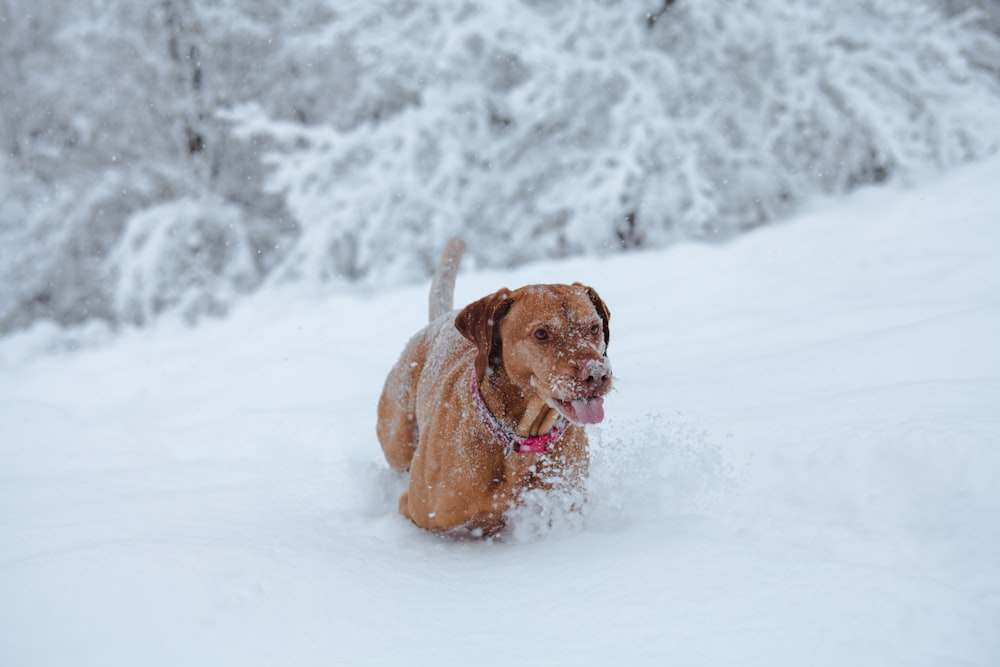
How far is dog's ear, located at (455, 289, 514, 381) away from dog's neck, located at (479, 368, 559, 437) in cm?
6

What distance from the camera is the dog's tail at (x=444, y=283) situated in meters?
3.56

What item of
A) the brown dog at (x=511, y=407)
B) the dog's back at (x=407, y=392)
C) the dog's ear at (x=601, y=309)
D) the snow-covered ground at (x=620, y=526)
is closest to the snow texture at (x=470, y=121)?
the snow-covered ground at (x=620, y=526)

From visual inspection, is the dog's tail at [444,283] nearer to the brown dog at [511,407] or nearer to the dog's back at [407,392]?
the dog's back at [407,392]

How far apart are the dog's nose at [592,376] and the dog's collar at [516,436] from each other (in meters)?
0.27

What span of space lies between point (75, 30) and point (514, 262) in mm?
7755

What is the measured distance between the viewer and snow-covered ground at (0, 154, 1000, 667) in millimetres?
1497

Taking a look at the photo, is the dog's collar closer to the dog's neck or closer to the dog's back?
the dog's neck

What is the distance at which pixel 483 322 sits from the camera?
226cm

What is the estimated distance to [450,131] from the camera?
9.81 m

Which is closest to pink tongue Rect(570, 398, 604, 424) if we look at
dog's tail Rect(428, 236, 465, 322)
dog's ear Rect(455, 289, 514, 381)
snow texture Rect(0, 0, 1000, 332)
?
dog's ear Rect(455, 289, 514, 381)

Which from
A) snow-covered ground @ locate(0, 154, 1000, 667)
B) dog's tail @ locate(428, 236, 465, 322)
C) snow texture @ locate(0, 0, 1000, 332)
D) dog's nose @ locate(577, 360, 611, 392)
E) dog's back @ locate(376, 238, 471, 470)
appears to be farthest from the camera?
snow texture @ locate(0, 0, 1000, 332)

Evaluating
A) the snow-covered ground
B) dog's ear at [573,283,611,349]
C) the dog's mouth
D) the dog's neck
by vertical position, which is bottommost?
the snow-covered ground

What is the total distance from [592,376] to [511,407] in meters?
0.40

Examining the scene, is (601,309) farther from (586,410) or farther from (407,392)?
(407,392)
